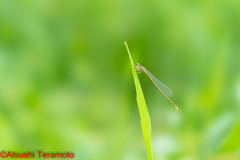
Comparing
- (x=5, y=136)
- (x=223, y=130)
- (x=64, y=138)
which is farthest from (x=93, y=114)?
(x=223, y=130)

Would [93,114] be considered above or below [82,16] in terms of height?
below

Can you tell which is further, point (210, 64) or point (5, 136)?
point (210, 64)

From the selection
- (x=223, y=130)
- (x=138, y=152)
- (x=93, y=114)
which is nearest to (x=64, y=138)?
(x=93, y=114)

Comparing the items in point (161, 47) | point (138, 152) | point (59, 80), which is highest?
point (161, 47)

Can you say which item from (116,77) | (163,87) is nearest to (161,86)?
(163,87)

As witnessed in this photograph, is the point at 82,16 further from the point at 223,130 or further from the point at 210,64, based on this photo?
the point at 223,130

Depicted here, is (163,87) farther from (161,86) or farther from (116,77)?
(116,77)
